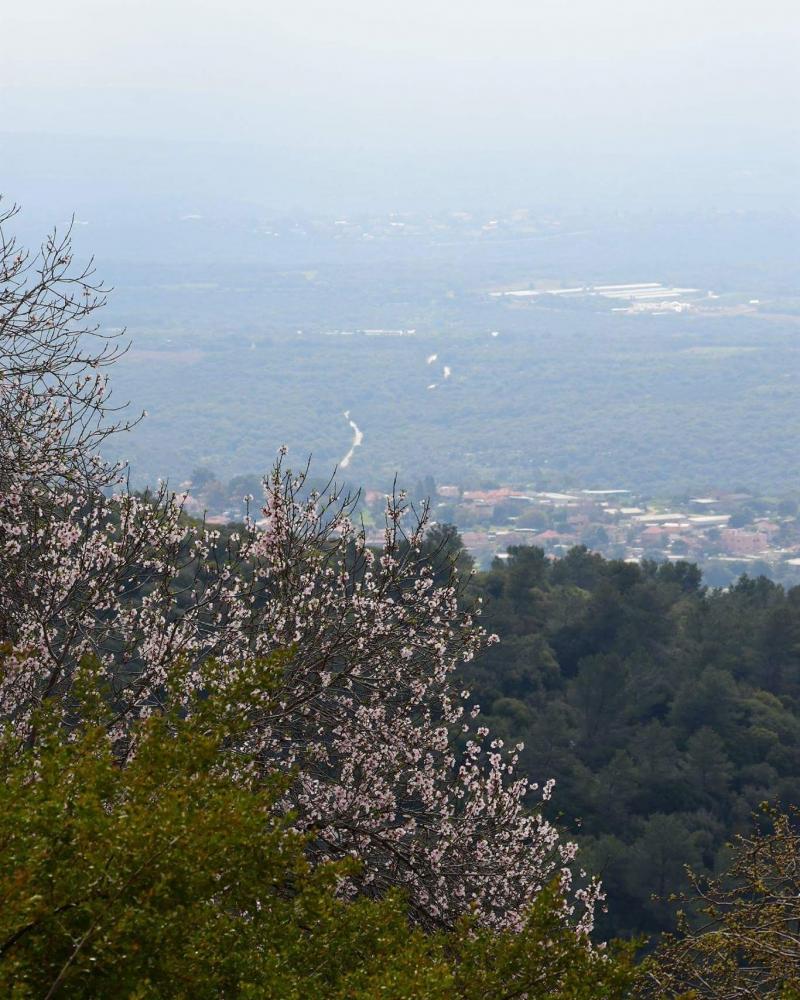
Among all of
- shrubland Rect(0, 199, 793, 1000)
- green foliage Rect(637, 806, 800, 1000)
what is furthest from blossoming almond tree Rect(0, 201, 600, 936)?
green foliage Rect(637, 806, 800, 1000)

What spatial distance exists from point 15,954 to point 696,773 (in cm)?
2483

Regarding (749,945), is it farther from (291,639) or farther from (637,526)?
(637,526)

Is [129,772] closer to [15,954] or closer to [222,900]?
[222,900]

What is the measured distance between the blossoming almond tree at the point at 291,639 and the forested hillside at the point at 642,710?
1132cm

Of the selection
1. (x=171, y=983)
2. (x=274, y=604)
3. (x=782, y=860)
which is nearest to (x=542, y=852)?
(x=782, y=860)

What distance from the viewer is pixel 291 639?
1072 cm

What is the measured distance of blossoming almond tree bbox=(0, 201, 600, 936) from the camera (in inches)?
397

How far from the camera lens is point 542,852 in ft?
39.9

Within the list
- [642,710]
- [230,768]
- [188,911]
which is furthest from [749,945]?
[642,710]

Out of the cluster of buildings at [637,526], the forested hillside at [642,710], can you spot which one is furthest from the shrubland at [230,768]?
the cluster of buildings at [637,526]

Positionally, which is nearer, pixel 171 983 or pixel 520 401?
pixel 171 983

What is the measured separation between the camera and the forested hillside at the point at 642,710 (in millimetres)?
25219

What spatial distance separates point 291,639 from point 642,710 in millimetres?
22388

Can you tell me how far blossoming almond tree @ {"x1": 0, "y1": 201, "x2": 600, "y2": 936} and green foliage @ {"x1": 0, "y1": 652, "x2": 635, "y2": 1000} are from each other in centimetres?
288
